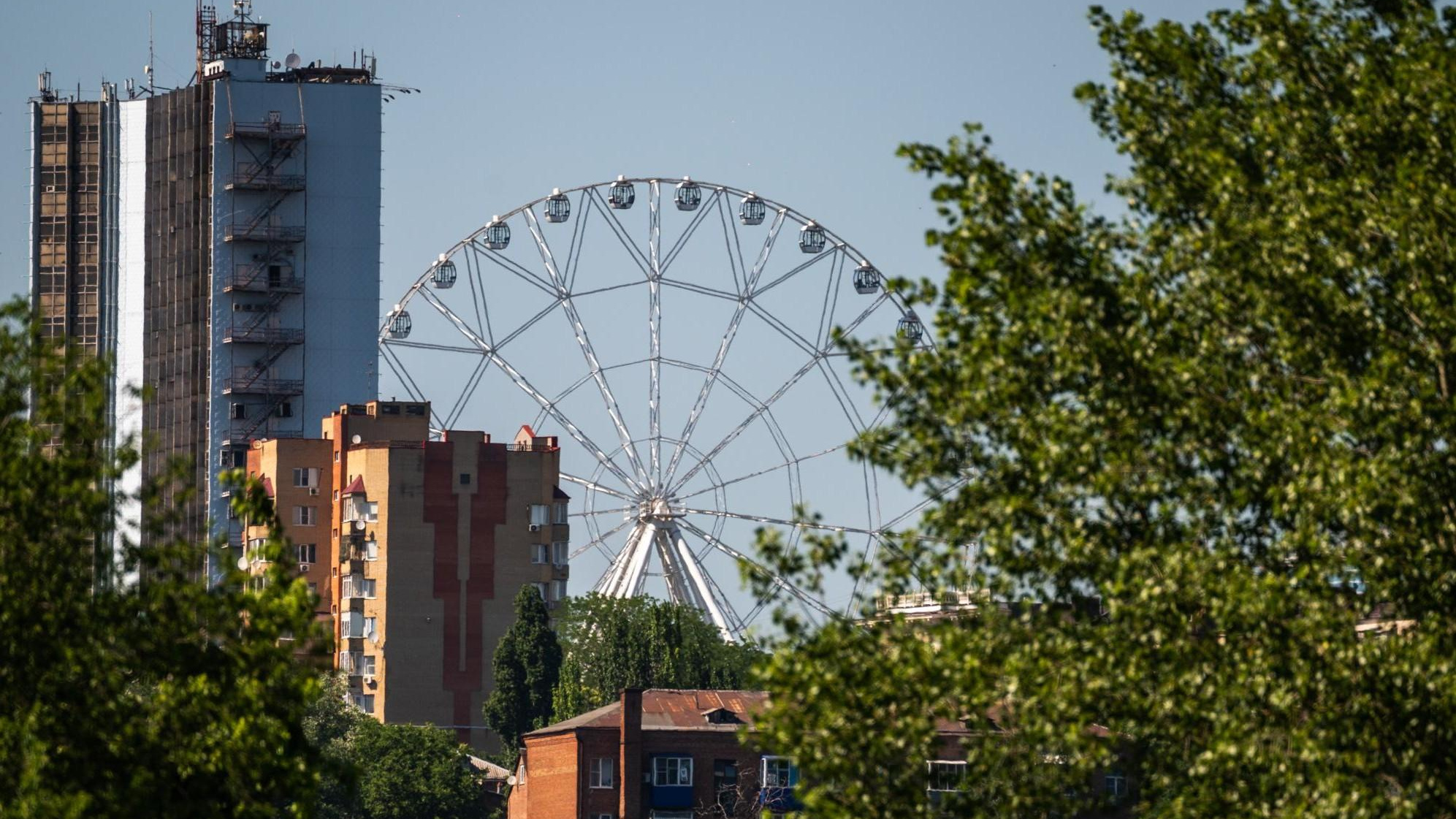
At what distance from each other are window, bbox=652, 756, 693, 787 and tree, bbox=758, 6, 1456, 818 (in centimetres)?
9346

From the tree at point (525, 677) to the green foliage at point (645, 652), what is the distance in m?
1.14

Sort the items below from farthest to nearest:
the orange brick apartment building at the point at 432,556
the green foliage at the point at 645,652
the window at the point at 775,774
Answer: the orange brick apartment building at the point at 432,556
the green foliage at the point at 645,652
the window at the point at 775,774

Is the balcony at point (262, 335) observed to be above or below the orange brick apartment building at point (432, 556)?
above

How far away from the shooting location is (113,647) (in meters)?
34.5

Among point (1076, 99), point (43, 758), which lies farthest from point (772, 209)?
point (43, 758)

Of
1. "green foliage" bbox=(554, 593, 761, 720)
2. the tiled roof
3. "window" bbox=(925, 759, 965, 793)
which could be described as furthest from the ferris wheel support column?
"window" bbox=(925, 759, 965, 793)

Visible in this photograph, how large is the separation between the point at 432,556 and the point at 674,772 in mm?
46279

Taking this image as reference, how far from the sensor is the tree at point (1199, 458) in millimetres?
34531

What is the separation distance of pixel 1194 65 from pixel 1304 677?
370 inches

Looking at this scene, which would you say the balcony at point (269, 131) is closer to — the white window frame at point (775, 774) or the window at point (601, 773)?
the window at point (601, 773)

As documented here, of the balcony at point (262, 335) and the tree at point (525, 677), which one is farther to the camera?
the balcony at point (262, 335)

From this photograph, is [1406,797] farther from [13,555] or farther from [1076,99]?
[13,555]

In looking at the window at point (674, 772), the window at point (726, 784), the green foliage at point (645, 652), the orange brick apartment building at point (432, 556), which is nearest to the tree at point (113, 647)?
the window at point (726, 784)

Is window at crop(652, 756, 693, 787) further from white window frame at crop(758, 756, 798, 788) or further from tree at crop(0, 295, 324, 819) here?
tree at crop(0, 295, 324, 819)
